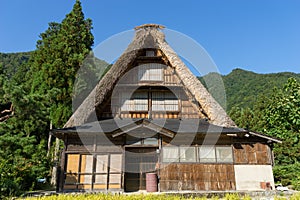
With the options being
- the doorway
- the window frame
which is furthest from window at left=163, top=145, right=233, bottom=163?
the window frame

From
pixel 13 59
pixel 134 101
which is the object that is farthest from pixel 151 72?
pixel 13 59

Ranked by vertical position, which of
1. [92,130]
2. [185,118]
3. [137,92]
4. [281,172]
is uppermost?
[137,92]

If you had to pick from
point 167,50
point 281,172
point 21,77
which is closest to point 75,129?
point 167,50

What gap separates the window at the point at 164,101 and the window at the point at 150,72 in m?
0.88

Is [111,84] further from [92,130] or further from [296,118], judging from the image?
[296,118]

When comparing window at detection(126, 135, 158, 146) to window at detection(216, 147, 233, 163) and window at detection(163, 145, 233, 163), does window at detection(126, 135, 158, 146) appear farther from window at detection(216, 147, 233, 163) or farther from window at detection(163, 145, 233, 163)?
window at detection(216, 147, 233, 163)

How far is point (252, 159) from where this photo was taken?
31.9 ft

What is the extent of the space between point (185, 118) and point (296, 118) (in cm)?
647

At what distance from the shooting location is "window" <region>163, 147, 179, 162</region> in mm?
9781

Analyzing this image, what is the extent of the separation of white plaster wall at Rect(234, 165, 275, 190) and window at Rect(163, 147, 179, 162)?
2.44 metres

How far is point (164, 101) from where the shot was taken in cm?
1246

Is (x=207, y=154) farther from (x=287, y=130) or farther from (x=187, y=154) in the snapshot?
(x=287, y=130)

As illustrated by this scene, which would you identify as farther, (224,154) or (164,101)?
(164,101)

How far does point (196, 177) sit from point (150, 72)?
5.96 meters
